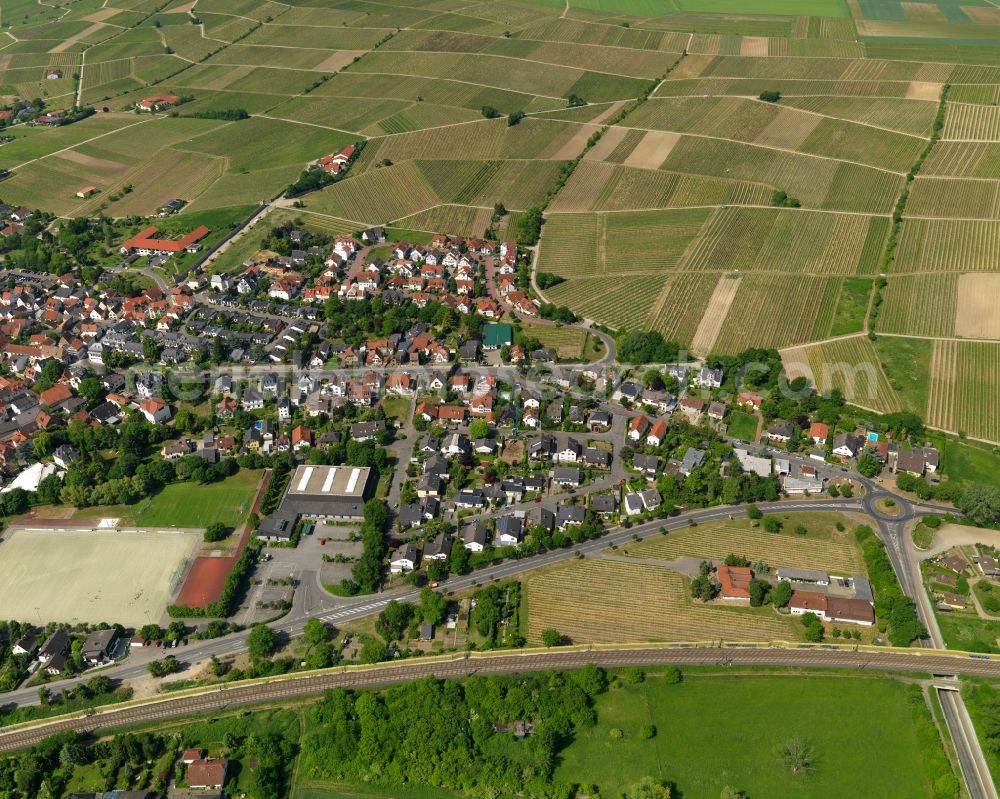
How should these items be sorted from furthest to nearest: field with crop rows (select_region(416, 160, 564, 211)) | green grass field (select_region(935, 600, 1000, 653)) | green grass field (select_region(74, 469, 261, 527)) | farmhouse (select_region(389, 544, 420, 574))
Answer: field with crop rows (select_region(416, 160, 564, 211))
green grass field (select_region(74, 469, 261, 527))
farmhouse (select_region(389, 544, 420, 574))
green grass field (select_region(935, 600, 1000, 653))

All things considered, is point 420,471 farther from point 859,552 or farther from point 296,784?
point 859,552

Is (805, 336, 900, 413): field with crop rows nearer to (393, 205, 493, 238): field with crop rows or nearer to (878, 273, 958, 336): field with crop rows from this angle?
(878, 273, 958, 336): field with crop rows

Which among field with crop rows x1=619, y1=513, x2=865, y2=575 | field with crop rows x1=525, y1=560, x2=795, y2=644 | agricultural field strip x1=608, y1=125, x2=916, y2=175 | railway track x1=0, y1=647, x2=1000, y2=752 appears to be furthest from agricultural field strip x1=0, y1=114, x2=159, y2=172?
field with crop rows x1=619, y1=513, x2=865, y2=575

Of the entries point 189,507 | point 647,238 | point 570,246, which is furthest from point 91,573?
point 647,238

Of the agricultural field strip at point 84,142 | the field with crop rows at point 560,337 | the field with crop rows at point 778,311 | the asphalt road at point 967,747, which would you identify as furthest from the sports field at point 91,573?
the agricultural field strip at point 84,142

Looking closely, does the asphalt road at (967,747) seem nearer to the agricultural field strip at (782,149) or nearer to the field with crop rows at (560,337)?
the field with crop rows at (560,337)

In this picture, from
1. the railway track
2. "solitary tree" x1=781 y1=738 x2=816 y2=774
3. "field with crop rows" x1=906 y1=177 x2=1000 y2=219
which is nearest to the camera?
"solitary tree" x1=781 y1=738 x2=816 y2=774
